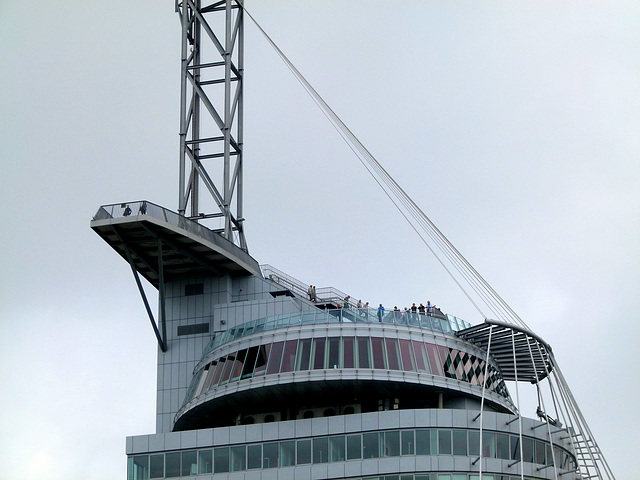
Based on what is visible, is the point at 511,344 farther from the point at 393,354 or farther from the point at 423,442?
the point at 423,442

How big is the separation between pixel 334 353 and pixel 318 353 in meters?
1.12

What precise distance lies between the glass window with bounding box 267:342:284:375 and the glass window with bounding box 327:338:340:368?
11.8ft

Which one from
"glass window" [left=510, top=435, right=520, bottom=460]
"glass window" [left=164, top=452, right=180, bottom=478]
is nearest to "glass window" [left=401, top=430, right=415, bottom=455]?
"glass window" [left=510, top=435, right=520, bottom=460]

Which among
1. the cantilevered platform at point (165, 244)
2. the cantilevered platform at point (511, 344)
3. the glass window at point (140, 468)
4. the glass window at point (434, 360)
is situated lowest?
the glass window at point (140, 468)

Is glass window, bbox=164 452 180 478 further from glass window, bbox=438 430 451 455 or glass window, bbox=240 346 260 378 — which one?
glass window, bbox=438 430 451 455

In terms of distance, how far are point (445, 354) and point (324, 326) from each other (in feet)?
29.0

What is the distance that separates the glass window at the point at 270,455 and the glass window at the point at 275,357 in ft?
16.5

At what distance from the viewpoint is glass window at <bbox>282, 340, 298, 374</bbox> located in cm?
9431

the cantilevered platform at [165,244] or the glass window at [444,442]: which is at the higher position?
the cantilevered platform at [165,244]

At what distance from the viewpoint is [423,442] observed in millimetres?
91062

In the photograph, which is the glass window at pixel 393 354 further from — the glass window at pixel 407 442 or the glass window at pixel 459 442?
the glass window at pixel 459 442

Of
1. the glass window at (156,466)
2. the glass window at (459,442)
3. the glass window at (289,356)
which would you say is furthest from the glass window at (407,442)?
the glass window at (156,466)

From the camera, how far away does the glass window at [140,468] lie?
314 ft

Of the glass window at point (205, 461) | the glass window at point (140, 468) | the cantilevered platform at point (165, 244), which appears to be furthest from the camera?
the cantilevered platform at point (165, 244)
